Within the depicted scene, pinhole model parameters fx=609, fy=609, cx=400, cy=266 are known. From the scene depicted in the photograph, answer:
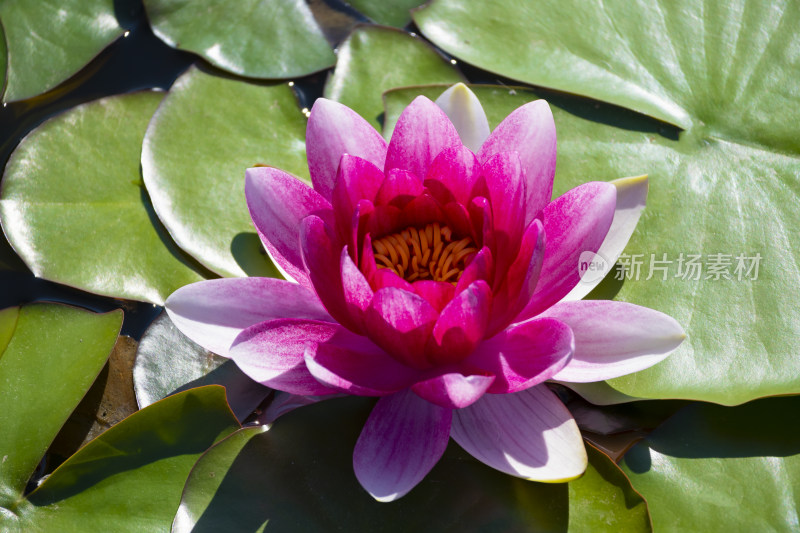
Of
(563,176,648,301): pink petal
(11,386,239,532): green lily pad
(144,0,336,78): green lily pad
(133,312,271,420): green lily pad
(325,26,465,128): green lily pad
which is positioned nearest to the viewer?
(11,386,239,532): green lily pad

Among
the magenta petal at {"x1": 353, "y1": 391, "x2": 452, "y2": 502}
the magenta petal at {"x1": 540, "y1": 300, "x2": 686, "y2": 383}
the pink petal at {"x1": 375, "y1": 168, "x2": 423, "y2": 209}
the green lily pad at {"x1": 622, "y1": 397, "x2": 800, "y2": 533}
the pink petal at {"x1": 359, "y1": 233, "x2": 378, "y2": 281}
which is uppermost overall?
the pink petal at {"x1": 375, "y1": 168, "x2": 423, "y2": 209}

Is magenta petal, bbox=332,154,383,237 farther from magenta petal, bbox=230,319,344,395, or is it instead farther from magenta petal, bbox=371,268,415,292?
magenta petal, bbox=230,319,344,395

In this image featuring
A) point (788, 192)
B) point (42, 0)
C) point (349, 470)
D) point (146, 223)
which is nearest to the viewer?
point (349, 470)

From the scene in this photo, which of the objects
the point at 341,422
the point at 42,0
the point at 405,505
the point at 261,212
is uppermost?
the point at 42,0

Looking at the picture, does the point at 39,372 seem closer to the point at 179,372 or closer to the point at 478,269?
the point at 179,372

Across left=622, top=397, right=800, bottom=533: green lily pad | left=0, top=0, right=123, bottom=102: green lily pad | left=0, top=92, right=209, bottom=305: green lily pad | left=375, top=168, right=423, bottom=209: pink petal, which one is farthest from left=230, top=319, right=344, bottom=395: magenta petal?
left=0, top=0, right=123, bottom=102: green lily pad

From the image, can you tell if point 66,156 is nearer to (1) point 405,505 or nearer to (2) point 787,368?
(1) point 405,505

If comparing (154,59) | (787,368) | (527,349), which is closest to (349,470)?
(527,349)
